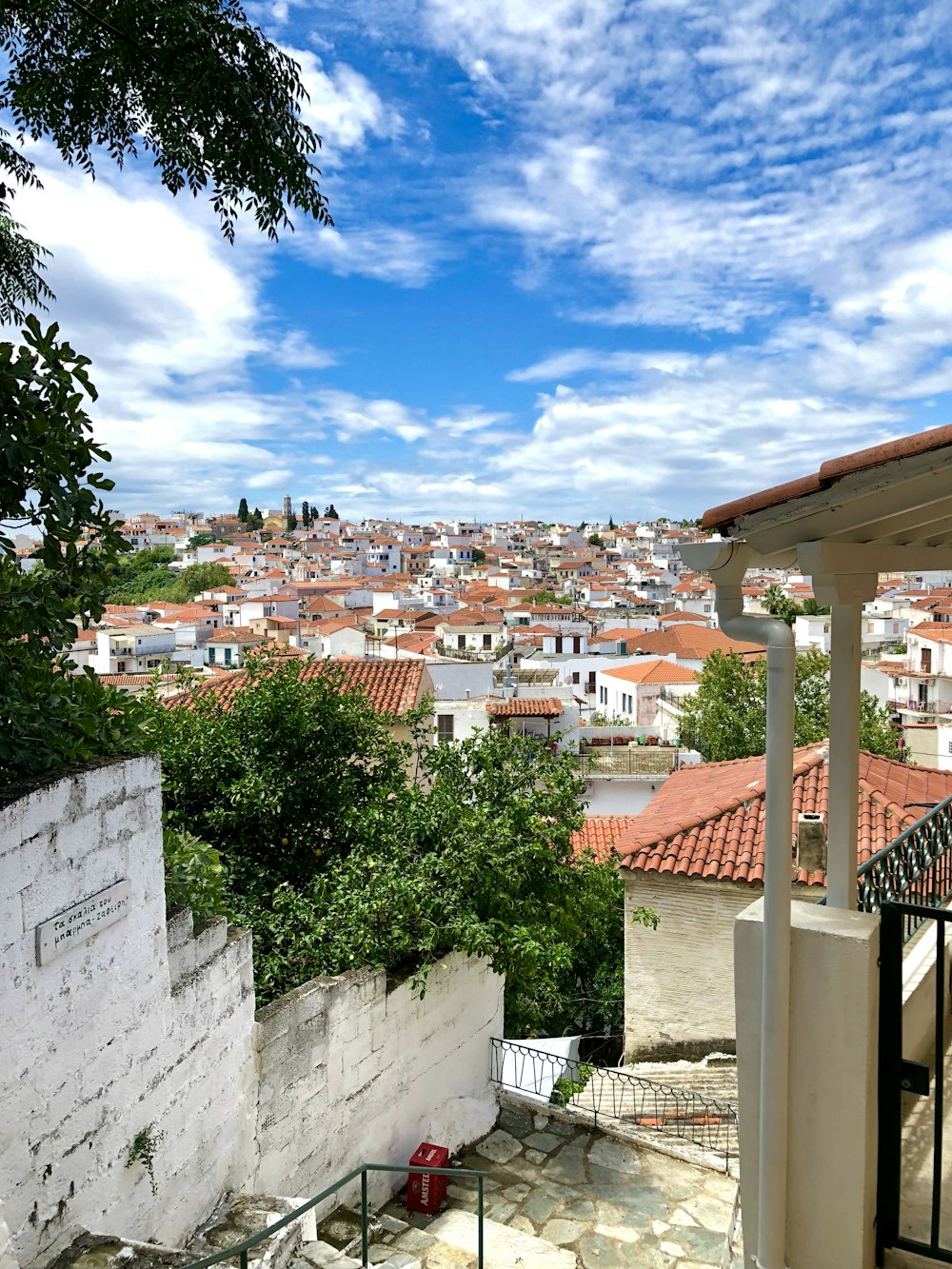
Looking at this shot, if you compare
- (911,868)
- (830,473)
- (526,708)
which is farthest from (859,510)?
(526,708)

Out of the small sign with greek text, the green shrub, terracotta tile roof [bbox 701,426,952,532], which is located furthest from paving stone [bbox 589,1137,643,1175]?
terracotta tile roof [bbox 701,426,952,532]

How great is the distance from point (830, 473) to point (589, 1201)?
19.7 feet

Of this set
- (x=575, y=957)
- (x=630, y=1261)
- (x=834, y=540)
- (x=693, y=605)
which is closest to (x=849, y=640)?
(x=834, y=540)

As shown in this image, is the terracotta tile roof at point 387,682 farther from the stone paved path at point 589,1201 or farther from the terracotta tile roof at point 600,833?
the stone paved path at point 589,1201

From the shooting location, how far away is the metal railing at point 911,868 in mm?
3604

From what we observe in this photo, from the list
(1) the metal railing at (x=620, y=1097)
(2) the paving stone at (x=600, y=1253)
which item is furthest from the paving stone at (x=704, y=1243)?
(1) the metal railing at (x=620, y=1097)

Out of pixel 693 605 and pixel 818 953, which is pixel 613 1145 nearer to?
pixel 818 953

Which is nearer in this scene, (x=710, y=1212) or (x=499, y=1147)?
(x=710, y=1212)

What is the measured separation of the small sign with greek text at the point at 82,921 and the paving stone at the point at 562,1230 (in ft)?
13.2

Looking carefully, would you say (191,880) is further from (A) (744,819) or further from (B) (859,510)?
(A) (744,819)

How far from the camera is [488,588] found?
9025 cm

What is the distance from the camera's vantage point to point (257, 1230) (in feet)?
15.5

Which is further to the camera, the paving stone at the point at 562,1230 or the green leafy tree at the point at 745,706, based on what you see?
the green leafy tree at the point at 745,706

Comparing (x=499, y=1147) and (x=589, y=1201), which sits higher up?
(x=589, y=1201)
